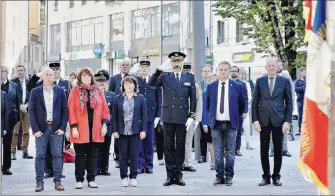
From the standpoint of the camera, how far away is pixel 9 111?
42.8ft

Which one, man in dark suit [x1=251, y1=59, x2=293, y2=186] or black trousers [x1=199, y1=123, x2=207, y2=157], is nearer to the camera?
man in dark suit [x1=251, y1=59, x2=293, y2=186]

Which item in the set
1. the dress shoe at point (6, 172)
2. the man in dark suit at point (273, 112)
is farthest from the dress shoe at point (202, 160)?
the dress shoe at point (6, 172)

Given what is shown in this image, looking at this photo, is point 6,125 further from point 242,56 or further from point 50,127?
point 242,56

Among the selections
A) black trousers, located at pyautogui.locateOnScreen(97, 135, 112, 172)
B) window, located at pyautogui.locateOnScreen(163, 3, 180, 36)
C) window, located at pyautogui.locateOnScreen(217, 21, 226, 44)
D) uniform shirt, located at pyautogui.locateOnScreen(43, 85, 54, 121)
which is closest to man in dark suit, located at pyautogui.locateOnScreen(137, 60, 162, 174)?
black trousers, located at pyautogui.locateOnScreen(97, 135, 112, 172)

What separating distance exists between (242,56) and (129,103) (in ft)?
119

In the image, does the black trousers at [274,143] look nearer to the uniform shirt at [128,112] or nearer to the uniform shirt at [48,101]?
the uniform shirt at [128,112]

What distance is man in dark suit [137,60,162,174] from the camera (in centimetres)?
1271

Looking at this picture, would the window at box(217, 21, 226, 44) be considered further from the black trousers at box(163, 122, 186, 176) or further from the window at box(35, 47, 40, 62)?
the black trousers at box(163, 122, 186, 176)

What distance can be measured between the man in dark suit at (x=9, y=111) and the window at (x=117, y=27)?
142ft

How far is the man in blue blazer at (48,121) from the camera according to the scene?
1058cm

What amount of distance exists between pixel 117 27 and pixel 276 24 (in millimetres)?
30720

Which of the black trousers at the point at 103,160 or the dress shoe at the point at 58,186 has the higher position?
the black trousers at the point at 103,160

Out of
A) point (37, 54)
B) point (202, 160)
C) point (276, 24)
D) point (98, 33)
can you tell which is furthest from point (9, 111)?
point (37, 54)

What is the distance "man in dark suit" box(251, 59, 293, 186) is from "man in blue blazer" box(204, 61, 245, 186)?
335mm
